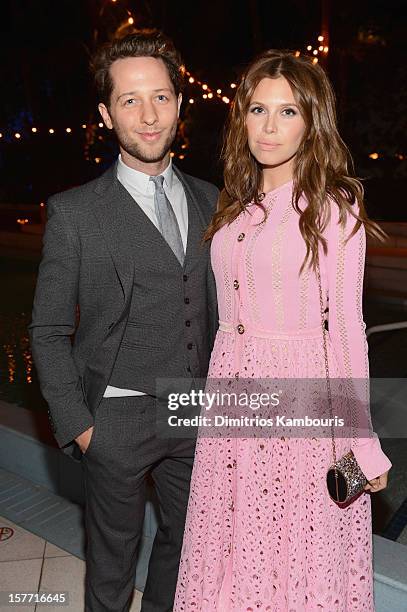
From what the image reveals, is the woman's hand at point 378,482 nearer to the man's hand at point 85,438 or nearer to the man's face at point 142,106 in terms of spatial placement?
the man's hand at point 85,438

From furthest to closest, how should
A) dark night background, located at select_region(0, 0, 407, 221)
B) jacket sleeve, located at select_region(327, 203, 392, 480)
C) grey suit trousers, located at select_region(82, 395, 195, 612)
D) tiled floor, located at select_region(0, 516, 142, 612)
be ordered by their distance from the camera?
dark night background, located at select_region(0, 0, 407, 221), tiled floor, located at select_region(0, 516, 142, 612), grey suit trousers, located at select_region(82, 395, 195, 612), jacket sleeve, located at select_region(327, 203, 392, 480)

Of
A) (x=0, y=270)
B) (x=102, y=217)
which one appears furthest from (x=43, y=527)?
(x=0, y=270)

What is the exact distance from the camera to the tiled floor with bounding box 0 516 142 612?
2.86 m

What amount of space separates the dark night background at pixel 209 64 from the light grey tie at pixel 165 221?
441 inches

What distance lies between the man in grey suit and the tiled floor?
0.57 meters

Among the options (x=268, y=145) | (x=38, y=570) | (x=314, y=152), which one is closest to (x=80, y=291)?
(x=268, y=145)

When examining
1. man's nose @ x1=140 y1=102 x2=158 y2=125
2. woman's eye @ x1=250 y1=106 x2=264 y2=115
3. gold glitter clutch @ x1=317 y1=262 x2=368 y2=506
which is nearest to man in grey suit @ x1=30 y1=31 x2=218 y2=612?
man's nose @ x1=140 y1=102 x2=158 y2=125

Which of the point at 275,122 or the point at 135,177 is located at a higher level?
the point at 275,122

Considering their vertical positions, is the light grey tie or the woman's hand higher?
the light grey tie

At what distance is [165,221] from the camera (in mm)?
2244

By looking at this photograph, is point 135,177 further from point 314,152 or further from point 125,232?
point 314,152

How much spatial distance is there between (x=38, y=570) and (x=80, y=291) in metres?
1.55

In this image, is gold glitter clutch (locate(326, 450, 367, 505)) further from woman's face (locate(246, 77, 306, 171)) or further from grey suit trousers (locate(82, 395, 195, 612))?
woman's face (locate(246, 77, 306, 171))

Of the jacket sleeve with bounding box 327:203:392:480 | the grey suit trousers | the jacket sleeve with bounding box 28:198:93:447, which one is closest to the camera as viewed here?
the jacket sleeve with bounding box 327:203:392:480
